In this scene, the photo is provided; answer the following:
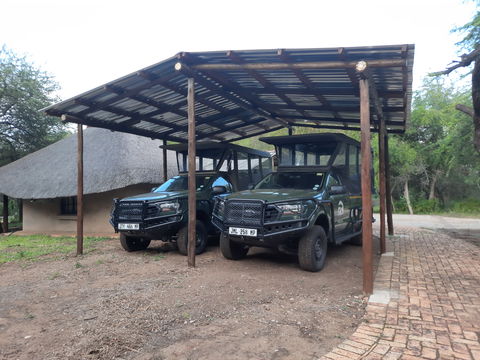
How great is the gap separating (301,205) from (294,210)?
15 cm

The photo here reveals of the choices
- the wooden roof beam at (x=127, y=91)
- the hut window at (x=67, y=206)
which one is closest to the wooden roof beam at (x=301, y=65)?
the wooden roof beam at (x=127, y=91)

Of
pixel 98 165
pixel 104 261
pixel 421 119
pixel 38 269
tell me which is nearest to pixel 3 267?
pixel 38 269

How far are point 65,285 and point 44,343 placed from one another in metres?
2.22

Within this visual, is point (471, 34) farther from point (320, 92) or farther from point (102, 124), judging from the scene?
point (102, 124)

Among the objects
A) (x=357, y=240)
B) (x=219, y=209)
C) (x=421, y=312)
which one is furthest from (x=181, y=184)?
(x=421, y=312)

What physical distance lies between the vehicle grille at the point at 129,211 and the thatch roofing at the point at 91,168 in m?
4.81

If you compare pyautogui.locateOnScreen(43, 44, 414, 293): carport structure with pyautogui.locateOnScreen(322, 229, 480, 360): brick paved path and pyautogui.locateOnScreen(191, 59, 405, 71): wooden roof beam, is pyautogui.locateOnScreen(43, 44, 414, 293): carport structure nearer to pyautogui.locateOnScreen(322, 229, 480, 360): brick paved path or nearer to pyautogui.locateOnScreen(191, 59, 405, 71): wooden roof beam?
pyautogui.locateOnScreen(191, 59, 405, 71): wooden roof beam

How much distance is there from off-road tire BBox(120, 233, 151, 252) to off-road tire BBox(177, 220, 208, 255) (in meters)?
1.17

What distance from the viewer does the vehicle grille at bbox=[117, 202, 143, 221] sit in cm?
754

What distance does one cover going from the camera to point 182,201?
7770mm

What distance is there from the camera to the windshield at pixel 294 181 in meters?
7.10

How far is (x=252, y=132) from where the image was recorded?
1337cm

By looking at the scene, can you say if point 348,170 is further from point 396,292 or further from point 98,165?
point 98,165

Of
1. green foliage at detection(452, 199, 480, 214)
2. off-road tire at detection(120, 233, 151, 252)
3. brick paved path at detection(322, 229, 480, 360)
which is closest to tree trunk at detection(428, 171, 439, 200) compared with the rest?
green foliage at detection(452, 199, 480, 214)
